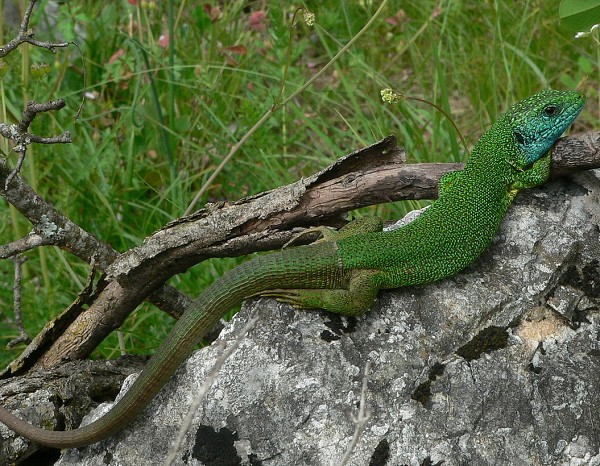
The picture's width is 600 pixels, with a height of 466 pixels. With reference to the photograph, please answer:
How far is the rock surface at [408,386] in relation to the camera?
2.76 metres

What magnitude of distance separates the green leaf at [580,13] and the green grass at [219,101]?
48.0 inches

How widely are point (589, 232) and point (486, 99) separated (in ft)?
7.77

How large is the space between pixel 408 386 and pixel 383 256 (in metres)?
0.58

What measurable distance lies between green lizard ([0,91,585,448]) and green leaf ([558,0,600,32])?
435mm

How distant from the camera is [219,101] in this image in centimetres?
534

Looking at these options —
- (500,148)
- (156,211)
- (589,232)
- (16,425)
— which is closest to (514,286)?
(589,232)

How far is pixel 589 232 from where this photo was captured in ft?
11.2

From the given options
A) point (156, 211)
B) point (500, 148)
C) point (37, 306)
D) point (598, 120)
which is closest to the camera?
point (500, 148)

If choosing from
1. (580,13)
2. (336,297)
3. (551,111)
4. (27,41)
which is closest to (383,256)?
(336,297)

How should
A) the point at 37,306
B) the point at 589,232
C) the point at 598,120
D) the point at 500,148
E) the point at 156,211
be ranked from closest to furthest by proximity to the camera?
the point at 589,232, the point at 500,148, the point at 37,306, the point at 156,211, the point at 598,120

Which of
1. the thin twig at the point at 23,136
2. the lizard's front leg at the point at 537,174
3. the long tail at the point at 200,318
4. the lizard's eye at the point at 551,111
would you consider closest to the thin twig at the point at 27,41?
the thin twig at the point at 23,136

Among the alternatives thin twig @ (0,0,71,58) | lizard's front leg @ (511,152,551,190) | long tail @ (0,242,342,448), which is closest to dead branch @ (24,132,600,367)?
lizard's front leg @ (511,152,551,190)

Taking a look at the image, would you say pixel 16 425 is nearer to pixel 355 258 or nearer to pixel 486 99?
pixel 355 258

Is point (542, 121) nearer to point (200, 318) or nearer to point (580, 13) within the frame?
point (580, 13)
